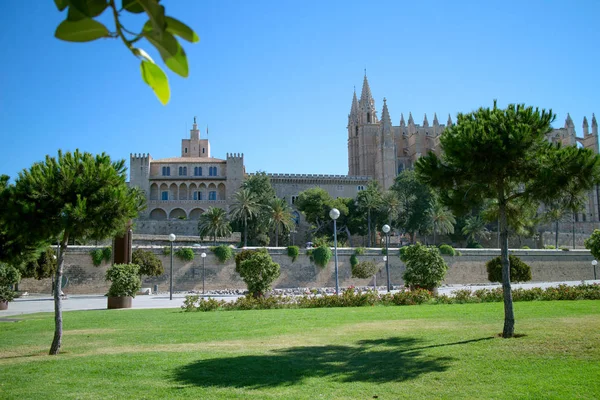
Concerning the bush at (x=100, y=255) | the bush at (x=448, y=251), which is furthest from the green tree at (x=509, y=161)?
the bush at (x=448, y=251)

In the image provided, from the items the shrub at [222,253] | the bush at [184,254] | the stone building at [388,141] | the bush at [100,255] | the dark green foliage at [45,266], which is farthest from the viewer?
the stone building at [388,141]

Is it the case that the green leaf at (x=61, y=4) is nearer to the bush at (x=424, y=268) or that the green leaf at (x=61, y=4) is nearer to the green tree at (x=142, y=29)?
the green tree at (x=142, y=29)

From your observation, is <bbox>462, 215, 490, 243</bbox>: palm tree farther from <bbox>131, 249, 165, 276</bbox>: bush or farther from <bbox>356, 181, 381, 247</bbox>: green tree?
<bbox>131, 249, 165, 276</bbox>: bush

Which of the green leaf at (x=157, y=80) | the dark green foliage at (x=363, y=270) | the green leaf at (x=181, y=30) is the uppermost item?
the green leaf at (x=181, y=30)

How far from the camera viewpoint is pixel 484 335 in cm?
951

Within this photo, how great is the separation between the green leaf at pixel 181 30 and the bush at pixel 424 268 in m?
20.1

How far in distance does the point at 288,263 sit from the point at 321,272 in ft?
8.16

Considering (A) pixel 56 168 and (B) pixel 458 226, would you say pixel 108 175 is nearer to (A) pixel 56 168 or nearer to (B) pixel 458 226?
(A) pixel 56 168

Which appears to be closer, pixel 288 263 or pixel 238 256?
pixel 238 256

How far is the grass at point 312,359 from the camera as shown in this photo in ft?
19.8

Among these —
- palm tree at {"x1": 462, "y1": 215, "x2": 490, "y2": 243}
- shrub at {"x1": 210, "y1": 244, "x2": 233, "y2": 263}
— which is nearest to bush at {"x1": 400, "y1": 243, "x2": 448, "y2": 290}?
shrub at {"x1": 210, "y1": 244, "x2": 233, "y2": 263}

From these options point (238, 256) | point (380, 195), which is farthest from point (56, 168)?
point (380, 195)

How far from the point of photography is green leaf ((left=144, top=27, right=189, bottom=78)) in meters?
0.98

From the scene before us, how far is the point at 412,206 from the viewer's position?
5469 cm
